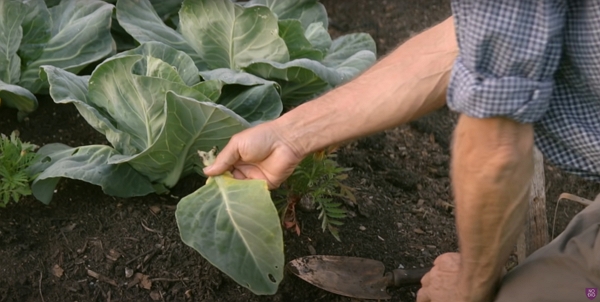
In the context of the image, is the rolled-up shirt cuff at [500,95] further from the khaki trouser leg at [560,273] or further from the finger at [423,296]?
the finger at [423,296]

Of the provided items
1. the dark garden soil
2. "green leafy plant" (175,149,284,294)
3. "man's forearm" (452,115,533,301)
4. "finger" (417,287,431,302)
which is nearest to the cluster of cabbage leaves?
"green leafy plant" (175,149,284,294)

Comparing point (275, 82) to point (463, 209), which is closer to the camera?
point (463, 209)

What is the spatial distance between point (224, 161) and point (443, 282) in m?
0.77

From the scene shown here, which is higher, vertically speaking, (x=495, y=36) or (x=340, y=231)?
(x=495, y=36)

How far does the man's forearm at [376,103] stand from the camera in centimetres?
221

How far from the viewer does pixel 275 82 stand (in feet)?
9.27

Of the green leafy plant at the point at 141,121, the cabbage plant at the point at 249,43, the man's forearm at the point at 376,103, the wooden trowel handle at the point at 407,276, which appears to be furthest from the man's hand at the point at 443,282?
the cabbage plant at the point at 249,43

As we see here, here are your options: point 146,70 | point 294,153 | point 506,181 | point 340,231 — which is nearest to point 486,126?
point 506,181

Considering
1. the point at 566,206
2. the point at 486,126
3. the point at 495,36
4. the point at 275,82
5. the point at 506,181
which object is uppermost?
the point at 495,36

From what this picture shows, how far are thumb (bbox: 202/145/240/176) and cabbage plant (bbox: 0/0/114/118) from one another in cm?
101

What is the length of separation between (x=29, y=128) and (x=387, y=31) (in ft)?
6.85

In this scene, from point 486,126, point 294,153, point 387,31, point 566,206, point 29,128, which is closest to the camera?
point 486,126

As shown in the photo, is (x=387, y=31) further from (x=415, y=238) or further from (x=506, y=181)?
(x=506, y=181)

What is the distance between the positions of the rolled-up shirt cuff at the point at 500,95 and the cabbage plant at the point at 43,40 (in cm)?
190
